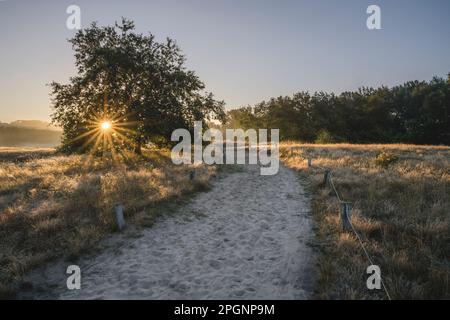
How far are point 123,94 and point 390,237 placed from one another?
72.5 ft

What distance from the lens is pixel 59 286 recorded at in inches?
232

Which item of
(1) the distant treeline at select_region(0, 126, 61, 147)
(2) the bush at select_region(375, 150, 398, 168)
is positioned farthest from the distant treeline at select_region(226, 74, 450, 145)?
(1) the distant treeline at select_region(0, 126, 61, 147)

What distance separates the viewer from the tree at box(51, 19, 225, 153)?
2158 centimetres

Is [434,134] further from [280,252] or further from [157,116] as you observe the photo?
[280,252]

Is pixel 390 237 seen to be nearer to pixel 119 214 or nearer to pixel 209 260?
pixel 209 260

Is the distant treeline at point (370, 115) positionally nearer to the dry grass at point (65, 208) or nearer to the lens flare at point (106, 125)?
the lens flare at point (106, 125)

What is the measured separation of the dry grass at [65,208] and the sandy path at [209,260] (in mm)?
702

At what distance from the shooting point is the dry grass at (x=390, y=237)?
211 inches

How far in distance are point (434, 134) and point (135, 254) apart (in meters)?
62.8

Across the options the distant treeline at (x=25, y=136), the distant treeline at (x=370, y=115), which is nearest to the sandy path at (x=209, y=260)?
the distant treeline at (x=370, y=115)

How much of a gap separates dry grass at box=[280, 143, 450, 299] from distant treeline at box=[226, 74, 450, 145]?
41.0m

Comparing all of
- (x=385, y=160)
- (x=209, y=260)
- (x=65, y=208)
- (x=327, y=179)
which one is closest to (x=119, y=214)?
(x=65, y=208)
